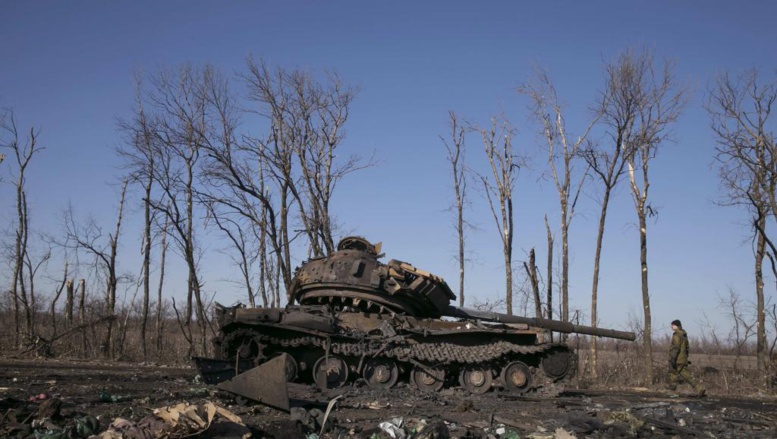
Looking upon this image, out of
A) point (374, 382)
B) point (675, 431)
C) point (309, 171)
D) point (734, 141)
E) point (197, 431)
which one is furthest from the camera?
point (309, 171)

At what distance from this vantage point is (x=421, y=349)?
13.4m

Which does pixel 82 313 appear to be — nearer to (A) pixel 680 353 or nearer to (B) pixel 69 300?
(B) pixel 69 300

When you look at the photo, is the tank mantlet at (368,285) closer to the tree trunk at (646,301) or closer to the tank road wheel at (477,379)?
the tank road wheel at (477,379)

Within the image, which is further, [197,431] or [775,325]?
[775,325]

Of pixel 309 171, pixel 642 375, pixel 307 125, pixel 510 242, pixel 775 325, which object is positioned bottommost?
pixel 642 375

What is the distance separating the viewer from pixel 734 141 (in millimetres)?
21125

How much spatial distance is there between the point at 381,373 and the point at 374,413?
3.55 m

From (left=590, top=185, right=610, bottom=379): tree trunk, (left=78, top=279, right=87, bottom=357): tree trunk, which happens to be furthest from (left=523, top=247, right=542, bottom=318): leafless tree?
(left=78, top=279, right=87, bottom=357): tree trunk

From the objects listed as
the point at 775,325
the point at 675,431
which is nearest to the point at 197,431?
the point at 675,431

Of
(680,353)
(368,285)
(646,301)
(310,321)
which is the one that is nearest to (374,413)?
(310,321)

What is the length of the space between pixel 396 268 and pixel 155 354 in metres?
14.9

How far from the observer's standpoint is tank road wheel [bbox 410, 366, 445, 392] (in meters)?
13.4

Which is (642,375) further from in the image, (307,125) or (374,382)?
(307,125)

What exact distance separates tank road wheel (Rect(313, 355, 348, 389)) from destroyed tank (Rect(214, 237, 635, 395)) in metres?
0.02
